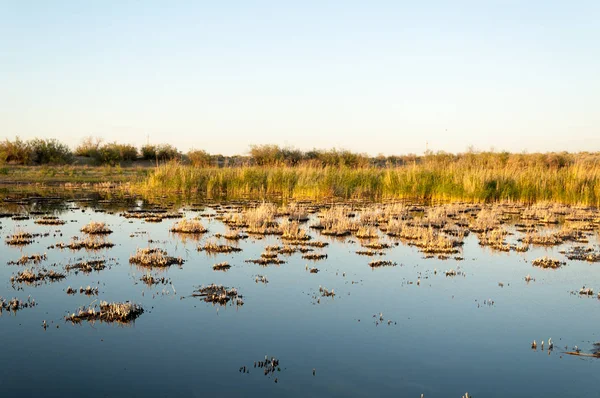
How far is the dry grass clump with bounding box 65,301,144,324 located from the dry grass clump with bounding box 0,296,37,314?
40.2 inches

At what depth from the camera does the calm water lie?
6.19m

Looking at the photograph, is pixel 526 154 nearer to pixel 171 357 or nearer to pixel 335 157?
pixel 335 157

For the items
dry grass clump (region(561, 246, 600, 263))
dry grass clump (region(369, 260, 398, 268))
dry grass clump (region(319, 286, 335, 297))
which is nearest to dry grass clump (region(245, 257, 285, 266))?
dry grass clump (region(369, 260, 398, 268))

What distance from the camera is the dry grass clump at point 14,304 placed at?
8.61 meters

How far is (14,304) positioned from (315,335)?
4.99 meters

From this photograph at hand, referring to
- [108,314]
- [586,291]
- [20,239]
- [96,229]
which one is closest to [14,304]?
[108,314]

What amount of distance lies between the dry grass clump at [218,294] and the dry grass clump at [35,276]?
120 inches

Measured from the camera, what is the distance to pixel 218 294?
9656 millimetres

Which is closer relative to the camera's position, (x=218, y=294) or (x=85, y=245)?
(x=218, y=294)

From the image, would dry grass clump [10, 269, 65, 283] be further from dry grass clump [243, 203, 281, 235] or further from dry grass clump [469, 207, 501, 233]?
dry grass clump [469, 207, 501, 233]

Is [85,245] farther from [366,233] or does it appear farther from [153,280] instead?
[366,233]

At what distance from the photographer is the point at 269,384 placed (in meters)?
6.16

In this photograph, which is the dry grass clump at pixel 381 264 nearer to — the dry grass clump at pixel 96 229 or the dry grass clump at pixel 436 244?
the dry grass clump at pixel 436 244

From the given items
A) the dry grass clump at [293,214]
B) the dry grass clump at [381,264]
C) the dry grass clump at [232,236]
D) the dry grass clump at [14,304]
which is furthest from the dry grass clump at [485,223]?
the dry grass clump at [14,304]
